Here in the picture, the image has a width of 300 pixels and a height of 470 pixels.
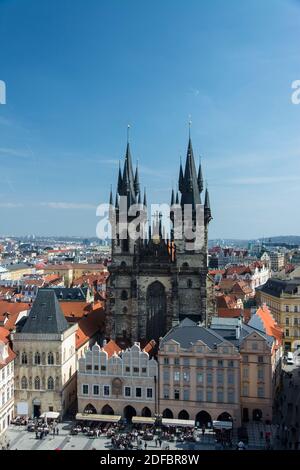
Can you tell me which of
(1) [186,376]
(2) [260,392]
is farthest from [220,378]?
(2) [260,392]

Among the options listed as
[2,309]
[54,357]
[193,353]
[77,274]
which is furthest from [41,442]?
[77,274]

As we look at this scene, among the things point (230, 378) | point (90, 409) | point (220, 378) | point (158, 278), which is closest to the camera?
point (230, 378)

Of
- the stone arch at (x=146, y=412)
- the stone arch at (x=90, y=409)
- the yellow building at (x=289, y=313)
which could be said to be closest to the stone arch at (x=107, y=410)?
the stone arch at (x=90, y=409)

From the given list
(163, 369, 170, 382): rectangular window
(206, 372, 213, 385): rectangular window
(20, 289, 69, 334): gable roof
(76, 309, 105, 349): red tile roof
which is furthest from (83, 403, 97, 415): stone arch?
(206, 372, 213, 385): rectangular window

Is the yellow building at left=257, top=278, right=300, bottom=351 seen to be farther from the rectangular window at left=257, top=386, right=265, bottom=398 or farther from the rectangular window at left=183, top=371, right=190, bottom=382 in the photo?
the rectangular window at left=183, top=371, right=190, bottom=382

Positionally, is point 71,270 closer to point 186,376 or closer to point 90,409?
point 90,409

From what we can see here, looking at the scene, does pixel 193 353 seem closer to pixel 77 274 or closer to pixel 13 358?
pixel 13 358

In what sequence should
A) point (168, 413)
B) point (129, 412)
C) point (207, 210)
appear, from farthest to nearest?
point (207, 210), point (129, 412), point (168, 413)
